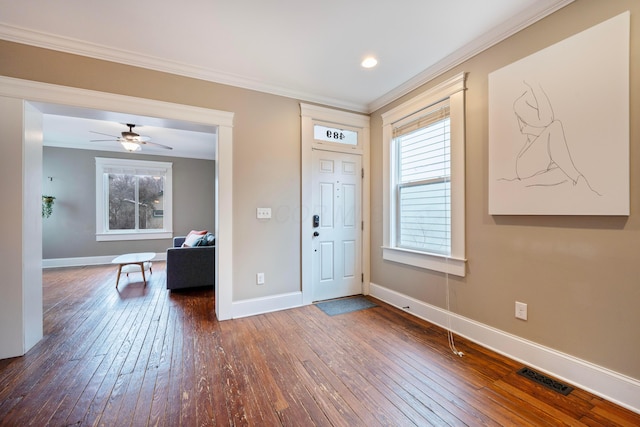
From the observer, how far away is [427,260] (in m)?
2.83

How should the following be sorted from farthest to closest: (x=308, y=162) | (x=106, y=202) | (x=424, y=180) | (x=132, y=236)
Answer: (x=132, y=236) < (x=106, y=202) < (x=308, y=162) < (x=424, y=180)

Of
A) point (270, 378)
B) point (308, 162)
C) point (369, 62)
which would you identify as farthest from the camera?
point (308, 162)

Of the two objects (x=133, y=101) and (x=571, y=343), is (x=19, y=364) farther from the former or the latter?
(x=571, y=343)

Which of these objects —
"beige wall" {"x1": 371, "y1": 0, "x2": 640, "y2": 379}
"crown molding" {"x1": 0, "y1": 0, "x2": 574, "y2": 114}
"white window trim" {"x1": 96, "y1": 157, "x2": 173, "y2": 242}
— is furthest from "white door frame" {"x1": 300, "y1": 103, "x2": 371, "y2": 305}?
"white window trim" {"x1": 96, "y1": 157, "x2": 173, "y2": 242}

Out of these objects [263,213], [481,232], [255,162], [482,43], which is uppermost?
[482,43]

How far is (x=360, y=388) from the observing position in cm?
178

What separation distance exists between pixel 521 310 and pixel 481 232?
2.19 ft

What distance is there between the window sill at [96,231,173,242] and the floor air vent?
23.1 ft

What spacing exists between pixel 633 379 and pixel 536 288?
634 millimetres

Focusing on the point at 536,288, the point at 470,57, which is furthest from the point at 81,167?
the point at 536,288

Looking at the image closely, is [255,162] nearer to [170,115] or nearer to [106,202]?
[170,115]

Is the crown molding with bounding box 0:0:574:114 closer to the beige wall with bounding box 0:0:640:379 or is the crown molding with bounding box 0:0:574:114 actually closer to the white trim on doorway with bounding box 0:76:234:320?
the beige wall with bounding box 0:0:640:379

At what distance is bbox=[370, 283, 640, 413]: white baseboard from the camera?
158 centimetres

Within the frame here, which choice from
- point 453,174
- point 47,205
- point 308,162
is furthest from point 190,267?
point 47,205
